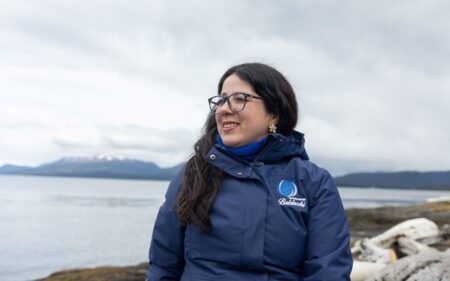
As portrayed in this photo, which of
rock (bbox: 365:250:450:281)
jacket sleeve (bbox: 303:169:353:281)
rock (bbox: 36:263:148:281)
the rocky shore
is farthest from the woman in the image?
rock (bbox: 36:263:148:281)

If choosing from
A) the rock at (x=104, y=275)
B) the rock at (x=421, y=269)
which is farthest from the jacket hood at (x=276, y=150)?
the rock at (x=104, y=275)

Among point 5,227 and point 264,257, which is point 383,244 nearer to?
point 264,257

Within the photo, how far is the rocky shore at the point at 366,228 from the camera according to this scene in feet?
59.7

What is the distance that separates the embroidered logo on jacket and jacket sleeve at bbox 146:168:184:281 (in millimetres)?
695

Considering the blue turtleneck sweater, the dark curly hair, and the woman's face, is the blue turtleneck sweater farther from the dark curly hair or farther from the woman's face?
the dark curly hair

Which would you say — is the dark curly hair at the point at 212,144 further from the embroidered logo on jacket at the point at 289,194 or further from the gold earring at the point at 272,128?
the embroidered logo on jacket at the point at 289,194

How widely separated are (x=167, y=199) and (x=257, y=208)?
654 millimetres

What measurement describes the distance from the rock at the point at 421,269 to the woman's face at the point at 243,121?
147 inches

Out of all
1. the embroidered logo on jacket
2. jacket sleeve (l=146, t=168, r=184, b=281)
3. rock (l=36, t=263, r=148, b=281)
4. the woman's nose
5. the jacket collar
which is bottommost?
rock (l=36, t=263, r=148, b=281)

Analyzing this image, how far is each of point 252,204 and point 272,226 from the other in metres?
0.17

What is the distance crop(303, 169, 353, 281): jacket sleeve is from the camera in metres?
3.02

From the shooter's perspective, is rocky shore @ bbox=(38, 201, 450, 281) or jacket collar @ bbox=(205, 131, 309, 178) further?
rocky shore @ bbox=(38, 201, 450, 281)

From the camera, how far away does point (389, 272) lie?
6.55m

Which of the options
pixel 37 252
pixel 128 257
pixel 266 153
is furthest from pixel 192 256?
pixel 37 252
